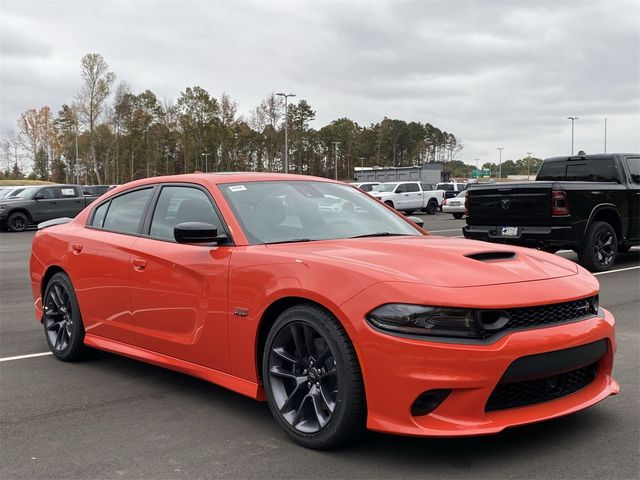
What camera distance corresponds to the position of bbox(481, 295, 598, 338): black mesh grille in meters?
3.11

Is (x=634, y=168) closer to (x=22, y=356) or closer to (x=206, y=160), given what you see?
(x=22, y=356)

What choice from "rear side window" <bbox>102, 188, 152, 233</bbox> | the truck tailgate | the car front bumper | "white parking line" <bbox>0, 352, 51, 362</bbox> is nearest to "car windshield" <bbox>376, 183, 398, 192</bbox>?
the truck tailgate

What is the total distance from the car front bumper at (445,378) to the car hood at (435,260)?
1.04 feet

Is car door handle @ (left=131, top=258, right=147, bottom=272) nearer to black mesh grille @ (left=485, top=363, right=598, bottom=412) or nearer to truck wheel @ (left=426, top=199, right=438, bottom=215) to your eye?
black mesh grille @ (left=485, top=363, right=598, bottom=412)

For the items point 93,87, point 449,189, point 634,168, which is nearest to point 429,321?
point 634,168

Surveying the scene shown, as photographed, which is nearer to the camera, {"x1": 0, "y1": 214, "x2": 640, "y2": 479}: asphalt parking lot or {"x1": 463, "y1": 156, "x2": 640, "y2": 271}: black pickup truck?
{"x1": 0, "y1": 214, "x2": 640, "y2": 479}: asphalt parking lot

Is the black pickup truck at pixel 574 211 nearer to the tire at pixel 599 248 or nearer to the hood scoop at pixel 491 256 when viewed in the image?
the tire at pixel 599 248

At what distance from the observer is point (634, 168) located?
11766mm

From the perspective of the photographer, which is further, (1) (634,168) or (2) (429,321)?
(1) (634,168)

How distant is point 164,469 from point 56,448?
0.73 m

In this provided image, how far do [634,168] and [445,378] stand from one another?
10.3 m

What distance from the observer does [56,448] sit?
3.58m

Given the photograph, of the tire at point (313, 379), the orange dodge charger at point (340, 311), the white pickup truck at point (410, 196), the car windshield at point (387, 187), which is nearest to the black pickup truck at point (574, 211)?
the orange dodge charger at point (340, 311)

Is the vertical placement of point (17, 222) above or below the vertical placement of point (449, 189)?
below
